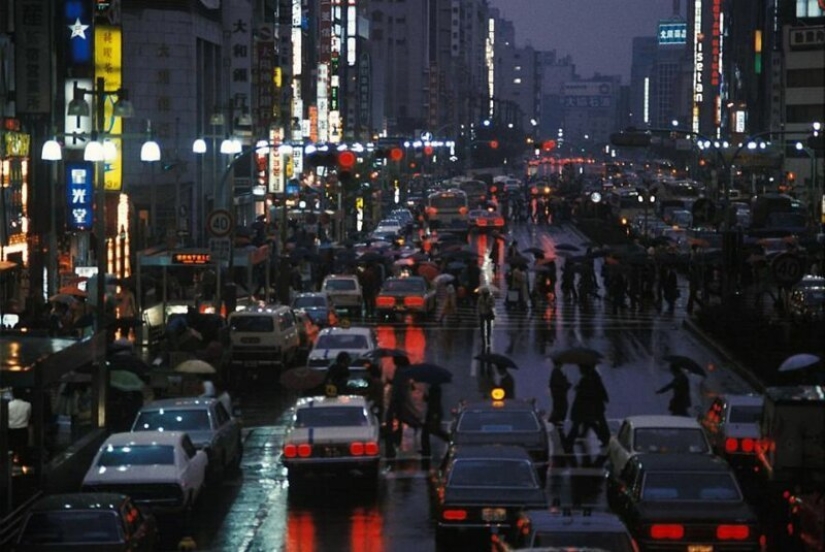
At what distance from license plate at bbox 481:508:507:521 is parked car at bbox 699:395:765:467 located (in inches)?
257

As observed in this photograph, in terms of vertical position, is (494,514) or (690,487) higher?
(690,487)

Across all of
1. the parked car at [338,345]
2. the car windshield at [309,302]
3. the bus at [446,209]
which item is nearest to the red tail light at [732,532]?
the parked car at [338,345]

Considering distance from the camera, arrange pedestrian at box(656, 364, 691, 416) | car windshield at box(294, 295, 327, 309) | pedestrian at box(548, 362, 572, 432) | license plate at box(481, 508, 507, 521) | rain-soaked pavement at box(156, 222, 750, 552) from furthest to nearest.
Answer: car windshield at box(294, 295, 327, 309), pedestrian at box(548, 362, 572, 432), pedestrian at box(656, 364, 691, 416), rain-soaked pavement at box(156, 222, 750, 552), license plate at box(481, 508, 507, 521)

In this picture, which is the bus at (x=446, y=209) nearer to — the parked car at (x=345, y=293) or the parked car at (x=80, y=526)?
the parked car at (x=345, y=293)

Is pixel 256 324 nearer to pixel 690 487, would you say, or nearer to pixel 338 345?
pixel 338 345

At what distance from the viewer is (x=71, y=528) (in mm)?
19109

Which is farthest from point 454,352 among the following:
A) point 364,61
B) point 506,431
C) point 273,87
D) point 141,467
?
point 364,61

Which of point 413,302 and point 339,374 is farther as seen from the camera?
point 413,302

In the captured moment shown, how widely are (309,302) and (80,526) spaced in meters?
29.8

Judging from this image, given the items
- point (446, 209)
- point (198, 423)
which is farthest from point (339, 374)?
point (446, 209)

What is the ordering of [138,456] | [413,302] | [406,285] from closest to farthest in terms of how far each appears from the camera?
[138,456]
[413,302]
[406,285]

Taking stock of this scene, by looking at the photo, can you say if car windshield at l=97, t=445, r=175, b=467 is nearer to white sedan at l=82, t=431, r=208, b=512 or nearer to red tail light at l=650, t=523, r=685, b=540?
white sedan at l=82, t=431, r=208, b=512

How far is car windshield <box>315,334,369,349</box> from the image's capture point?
3819 centimetres

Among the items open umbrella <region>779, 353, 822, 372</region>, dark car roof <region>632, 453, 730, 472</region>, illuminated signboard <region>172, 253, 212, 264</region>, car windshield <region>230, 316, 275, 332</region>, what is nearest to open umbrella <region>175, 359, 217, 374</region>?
car windshield <region>230, 316, 275, 332</region>
